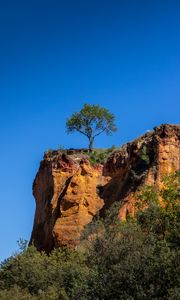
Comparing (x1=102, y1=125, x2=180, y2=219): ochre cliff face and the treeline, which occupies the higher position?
(x1=102, y1=125, x2=180, y2=219): ochre cliff face

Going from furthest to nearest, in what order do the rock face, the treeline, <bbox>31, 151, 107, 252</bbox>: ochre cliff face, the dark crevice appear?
1. the dark crevice
2. <bbox>31, 151, 107, 252</bbox>: ochre cliff face
3. the rock face
4. the treeline

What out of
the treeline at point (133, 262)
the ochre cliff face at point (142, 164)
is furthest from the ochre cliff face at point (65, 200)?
the treeline at point (133, 262)

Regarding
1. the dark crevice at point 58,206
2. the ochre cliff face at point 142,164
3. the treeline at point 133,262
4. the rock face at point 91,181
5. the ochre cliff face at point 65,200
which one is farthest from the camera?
the dark crevice at point 58,206

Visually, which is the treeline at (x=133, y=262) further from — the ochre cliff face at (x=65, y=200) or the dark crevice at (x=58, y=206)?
the dark crevice at (x=58, y=206)

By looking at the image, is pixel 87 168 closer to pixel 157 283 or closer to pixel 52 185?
pixel 52 185

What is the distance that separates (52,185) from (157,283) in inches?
1574

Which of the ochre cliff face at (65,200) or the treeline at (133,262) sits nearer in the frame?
the treeline at (133,262)

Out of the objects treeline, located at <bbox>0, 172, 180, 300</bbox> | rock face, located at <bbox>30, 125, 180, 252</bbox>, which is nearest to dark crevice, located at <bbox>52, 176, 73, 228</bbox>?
rock face, located at <bbox>30, 125, 180, 252</bbox>

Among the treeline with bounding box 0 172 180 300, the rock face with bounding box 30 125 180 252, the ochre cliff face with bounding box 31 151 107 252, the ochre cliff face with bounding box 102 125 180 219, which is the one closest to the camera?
the treeline with bounding box 0 172 180 300

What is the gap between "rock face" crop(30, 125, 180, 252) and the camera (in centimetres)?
5206

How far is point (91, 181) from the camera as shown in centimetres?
6031

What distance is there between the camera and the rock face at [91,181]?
52062mm

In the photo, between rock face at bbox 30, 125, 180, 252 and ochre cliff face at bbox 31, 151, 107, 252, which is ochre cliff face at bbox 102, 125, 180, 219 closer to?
rock face at bbox 30, 125, 180, 252

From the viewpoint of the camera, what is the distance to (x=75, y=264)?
4109 cm
